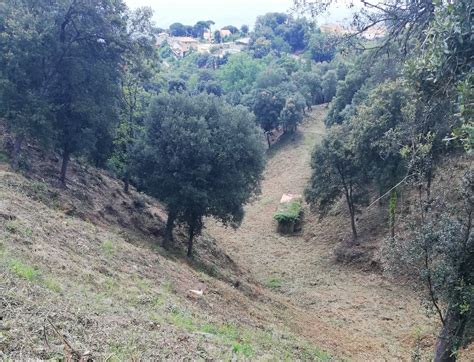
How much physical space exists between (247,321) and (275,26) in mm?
120669

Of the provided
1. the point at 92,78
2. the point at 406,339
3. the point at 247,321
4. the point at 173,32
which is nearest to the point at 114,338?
the point at 247,321

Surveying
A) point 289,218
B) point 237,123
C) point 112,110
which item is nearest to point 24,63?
point 112,110

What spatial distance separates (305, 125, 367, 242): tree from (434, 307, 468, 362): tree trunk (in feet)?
49.6

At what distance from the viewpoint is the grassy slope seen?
18.5 ft

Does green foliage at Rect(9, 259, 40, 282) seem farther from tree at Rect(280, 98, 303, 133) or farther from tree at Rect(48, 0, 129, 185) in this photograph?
tree at Rect(280, 98, 303, 133)

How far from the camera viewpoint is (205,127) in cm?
1825

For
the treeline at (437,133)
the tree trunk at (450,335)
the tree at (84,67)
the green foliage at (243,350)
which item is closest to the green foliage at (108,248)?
the green foliage at (243,350)

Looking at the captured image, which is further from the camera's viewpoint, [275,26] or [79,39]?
[275,26]

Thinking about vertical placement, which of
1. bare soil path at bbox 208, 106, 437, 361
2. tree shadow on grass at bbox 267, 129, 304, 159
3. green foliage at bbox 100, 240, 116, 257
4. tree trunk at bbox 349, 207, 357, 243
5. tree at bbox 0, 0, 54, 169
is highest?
tree shadow on grass at bbox 267, 129, 304, 159

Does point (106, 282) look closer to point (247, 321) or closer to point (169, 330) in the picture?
point (169, 330)

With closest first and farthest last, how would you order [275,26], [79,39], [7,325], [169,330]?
[7,325] < [169,330] < [79,39] < [275,26]

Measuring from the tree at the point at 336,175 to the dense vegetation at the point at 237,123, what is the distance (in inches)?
3.3

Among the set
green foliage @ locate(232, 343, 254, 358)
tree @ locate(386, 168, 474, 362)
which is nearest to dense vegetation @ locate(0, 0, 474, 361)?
tree @ locate(386, 168, 474, 362)

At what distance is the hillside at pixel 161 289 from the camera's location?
6102 mm
